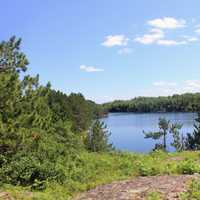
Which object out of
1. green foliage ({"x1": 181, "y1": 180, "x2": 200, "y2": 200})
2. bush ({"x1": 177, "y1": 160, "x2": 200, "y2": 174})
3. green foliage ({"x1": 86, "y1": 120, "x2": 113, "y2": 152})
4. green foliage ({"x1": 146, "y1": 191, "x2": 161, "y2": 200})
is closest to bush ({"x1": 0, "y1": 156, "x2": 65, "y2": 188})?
bush ({"x1": 177, "y1": 160, "x2": 200, "y2": 174})

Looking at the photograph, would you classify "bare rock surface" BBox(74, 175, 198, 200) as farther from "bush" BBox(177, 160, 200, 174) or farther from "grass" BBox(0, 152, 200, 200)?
"bush" BBox(177, 160, 200, 174)

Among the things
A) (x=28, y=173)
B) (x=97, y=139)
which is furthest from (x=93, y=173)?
(x=97, y=139)

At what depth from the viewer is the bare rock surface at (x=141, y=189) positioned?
30.9 ft

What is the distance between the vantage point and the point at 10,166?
1369cm

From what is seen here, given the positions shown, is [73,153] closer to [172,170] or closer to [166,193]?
[172,170]

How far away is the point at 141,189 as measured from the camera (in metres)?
10.1

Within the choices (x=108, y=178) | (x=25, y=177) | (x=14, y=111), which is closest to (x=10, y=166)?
(x=25, y=177)

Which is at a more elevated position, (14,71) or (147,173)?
(14,71)

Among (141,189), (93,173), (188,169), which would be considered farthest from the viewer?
(93,173)

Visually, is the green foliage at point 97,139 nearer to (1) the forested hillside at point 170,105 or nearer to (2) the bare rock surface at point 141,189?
(2) the bare rock surface at point 141,189

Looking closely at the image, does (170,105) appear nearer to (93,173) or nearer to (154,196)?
→ (93,173)

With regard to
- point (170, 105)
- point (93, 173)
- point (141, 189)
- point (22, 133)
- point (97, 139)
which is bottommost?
point (97, 139)

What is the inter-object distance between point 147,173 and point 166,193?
4.07 meters

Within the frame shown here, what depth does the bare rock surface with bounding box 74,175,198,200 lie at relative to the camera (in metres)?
9.42
